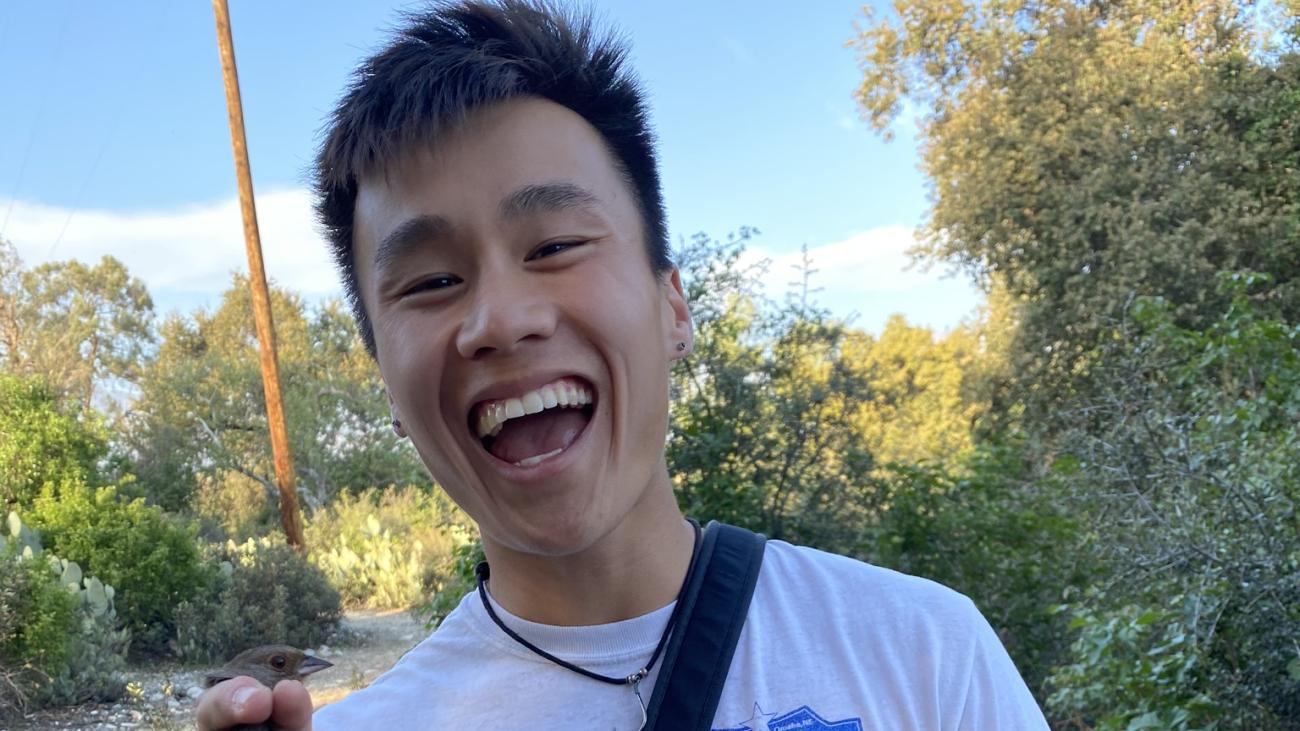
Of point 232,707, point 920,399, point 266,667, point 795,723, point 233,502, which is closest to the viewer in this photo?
point 232,707

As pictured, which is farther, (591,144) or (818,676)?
(591,144)

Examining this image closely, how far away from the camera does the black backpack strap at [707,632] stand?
49.6 inches

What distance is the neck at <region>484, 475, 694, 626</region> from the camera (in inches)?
56.8

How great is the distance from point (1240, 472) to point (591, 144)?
371cm

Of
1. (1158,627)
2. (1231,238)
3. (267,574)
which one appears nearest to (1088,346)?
(1231,238)

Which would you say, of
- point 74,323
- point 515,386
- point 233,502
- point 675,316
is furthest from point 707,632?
point 74,323

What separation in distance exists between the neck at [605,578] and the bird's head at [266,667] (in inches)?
16.9

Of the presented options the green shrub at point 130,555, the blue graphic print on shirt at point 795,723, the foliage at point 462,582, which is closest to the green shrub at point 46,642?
the green shrub at point 130,555

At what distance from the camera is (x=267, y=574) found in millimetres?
10711

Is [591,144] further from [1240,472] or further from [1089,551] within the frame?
[1089,551]

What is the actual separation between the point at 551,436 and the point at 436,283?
283mm

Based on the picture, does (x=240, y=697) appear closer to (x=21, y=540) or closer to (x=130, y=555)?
(x=21, y=540)

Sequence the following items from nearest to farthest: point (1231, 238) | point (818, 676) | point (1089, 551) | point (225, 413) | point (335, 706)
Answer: point (818, 676) → point (335, 706) → point (1089, 551) → point (1231, 238) → point (225, 413)

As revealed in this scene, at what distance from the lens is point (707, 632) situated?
1351 millimetres
